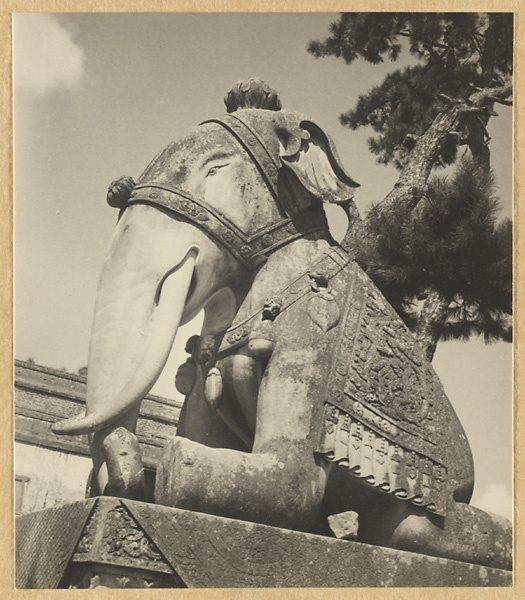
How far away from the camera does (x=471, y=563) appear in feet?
11.9

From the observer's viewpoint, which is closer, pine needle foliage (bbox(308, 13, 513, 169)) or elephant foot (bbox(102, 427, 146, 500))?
elephant foot (bbox(102, 427, 146, 500))

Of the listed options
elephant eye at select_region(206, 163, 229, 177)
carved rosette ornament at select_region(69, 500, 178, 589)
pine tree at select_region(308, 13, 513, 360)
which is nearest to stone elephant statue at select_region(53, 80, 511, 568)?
elephant eye at select_region(206, 163, 229, 177)

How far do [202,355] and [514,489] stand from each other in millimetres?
1258

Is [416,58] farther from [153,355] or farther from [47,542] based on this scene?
[47,542]

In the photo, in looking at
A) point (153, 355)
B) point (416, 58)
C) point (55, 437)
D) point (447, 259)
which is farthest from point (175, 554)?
point (55, 437)

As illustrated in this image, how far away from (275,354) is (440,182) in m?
1.75

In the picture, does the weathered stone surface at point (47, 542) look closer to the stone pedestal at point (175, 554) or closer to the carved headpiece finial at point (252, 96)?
the stone pedestal at point (175, 554)

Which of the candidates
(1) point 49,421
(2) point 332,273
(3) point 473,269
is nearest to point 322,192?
(2) point 332,273

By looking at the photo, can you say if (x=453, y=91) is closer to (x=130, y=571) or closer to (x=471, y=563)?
(x=471, y=563)

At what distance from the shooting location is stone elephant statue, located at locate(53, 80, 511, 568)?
3453 mm

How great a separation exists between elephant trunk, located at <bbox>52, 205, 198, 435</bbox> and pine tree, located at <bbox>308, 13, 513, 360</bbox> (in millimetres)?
1315

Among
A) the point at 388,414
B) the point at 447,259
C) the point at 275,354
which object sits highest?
the point at 447,259

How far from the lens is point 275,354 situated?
3576 millimetres

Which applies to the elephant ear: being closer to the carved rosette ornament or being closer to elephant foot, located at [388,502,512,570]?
elephant foot, located at [388,502,512,570]
